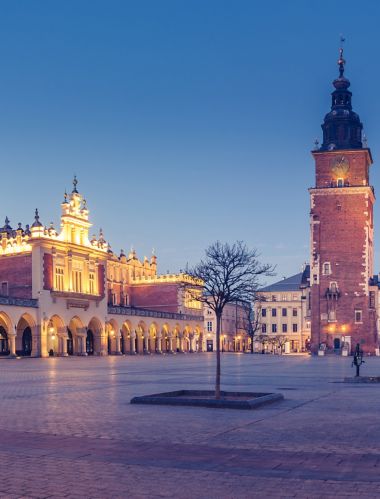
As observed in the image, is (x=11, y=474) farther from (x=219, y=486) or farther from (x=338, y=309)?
(x=338, y=309)

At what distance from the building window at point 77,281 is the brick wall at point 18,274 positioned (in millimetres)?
6075

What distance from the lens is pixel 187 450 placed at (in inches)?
394

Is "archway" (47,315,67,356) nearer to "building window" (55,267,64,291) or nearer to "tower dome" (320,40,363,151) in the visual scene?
"building window" (55,267,64,291)

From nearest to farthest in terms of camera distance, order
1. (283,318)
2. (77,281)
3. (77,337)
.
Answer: (77,337) → (77,281) → (283,318)

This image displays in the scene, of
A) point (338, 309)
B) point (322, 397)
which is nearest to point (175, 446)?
point (322, 397)

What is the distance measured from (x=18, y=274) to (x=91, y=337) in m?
12.2

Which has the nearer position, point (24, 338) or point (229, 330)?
point (24, 338)

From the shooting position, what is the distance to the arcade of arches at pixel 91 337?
6356 centimetres

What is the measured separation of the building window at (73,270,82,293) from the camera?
7169 centimetres

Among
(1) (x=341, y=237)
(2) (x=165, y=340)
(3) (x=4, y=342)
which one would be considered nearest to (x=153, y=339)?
(2) (x=165, y=340)

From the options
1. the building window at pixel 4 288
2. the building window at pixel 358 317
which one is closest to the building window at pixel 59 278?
the building window at pixel 4 288

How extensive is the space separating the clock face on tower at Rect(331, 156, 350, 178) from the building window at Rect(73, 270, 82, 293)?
3187 cm

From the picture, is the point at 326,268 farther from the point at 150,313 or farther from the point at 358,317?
the point at 150,313

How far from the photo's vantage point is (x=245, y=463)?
29.9 feet
